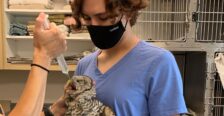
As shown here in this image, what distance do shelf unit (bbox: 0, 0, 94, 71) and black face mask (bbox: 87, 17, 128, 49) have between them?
115 centimetres

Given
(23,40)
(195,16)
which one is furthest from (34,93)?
(23,40)

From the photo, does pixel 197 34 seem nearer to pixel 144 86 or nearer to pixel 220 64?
pixel 220 64

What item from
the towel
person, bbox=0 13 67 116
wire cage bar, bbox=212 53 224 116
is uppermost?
person, bbox=0 13 67 116

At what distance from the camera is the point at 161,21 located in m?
2.02

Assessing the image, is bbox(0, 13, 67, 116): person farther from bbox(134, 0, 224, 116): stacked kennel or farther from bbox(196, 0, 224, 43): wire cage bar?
bbox(196, 0, 224, 43): wire cage bar

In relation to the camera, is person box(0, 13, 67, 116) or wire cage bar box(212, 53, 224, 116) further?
wire cage bar box(212, 53, 224, 116)

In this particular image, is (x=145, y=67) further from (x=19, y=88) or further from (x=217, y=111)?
(x=19, y=88)

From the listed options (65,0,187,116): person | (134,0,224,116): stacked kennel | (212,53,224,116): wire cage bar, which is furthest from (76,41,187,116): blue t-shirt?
(212,53,224,116): wire cage bar

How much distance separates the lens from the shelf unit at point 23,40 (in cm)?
231

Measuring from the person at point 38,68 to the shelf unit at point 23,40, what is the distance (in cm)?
128

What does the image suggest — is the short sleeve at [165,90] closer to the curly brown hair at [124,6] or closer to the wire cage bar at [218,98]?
the curly brown hair at [124,6]

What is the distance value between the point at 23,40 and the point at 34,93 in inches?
69.9

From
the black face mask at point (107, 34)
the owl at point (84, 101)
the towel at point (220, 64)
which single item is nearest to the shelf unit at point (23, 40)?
the towel at point (220, 64)

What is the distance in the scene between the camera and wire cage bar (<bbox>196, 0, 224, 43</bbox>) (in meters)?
1.90
